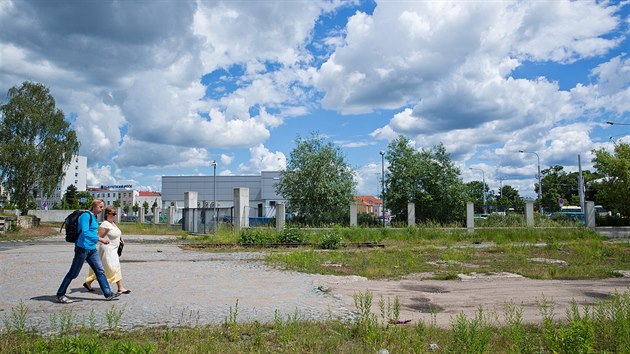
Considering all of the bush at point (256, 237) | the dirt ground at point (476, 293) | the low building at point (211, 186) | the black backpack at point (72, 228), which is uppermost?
the low building at point (211, 186)

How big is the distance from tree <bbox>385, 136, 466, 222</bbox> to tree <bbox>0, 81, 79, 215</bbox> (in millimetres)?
31898

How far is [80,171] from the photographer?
16038 cm

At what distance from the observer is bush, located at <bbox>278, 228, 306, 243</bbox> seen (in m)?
22.7

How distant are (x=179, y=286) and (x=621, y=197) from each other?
30.3 meters

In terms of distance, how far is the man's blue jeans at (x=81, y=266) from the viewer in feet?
26.5

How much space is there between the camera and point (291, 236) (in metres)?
22.8

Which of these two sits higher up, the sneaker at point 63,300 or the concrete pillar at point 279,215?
the concrete pillar at point 279,215

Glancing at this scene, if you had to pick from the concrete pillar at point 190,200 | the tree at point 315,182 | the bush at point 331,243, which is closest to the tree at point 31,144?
the concrete pillar at point 190,200

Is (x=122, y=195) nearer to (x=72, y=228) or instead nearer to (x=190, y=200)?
(x=190, y=200)

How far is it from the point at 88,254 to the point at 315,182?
102 feet

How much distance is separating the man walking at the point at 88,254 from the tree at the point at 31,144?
4178 centimetres

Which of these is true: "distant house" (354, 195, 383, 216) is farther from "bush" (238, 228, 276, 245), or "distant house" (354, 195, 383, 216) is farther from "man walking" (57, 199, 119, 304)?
"man walking" (57, 199, 119, 304)

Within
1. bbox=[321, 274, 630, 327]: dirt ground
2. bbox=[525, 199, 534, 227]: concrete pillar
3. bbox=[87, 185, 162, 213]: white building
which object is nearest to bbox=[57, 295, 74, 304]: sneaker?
bbox=[321, 274, 630, 327]: dirt ground

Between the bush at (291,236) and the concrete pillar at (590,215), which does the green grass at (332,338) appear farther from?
the concrete pillar at (590,215)
